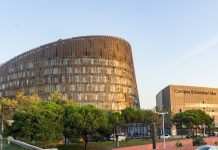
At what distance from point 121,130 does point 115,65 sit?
80.9 metres

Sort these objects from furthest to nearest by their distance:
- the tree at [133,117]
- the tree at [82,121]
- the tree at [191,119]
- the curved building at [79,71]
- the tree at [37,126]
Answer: the curved building at [79,71]
the tree at [191,119]
the tree at [133,117]
the tree at [82,121]
the tree at [37,126]

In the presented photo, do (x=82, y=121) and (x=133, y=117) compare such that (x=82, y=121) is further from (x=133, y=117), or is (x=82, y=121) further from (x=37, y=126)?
(x=133, y=117)

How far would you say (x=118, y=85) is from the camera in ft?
633

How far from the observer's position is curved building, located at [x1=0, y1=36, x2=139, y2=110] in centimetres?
18388

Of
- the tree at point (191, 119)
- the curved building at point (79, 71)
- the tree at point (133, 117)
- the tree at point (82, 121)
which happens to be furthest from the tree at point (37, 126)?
the curved building at point (79, 71)

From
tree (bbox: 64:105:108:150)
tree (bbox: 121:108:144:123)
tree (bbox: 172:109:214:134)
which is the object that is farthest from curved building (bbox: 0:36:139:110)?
tree (bbox: 64:105:108:150)

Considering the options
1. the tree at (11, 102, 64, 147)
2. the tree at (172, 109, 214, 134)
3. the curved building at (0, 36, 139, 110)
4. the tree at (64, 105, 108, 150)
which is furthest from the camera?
the curved building at (0, 36, 139, 110)

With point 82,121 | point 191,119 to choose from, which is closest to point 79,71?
point 191,119

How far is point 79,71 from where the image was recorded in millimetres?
185625

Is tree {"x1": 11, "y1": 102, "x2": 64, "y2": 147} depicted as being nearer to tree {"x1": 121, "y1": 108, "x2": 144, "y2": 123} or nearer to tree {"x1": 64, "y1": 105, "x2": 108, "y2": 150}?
tree {"x1": 64, "y1": 105, "x2": 108, "y2": 150}

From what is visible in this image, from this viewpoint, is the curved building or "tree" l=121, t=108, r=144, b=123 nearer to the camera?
"tree" l=121, t=108, r=144, b=123

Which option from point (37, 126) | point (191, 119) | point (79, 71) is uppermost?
point (79, 71)

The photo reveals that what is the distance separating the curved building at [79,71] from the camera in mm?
183875

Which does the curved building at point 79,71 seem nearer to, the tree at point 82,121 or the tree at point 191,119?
the tree at point 191,119
